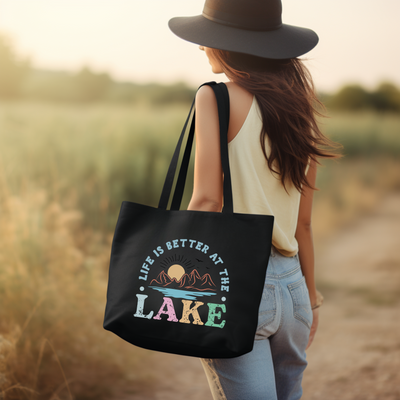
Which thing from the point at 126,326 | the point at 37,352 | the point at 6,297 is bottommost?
the point at 37,352

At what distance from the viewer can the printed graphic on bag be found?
93cm

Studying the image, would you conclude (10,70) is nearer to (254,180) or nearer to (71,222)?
(71,222)

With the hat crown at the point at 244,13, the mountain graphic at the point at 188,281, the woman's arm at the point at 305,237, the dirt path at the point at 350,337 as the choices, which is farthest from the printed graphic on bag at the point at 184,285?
the dirt path at the point at 350,337

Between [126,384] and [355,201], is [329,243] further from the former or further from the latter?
[126,384]

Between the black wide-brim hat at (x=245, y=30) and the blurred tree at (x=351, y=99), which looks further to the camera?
the blurred tree at (x=351, y=99)

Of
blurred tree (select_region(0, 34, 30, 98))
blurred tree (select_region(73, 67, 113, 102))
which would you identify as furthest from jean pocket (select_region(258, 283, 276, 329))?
blurred tree (select_region(73, 67, 113, 102))

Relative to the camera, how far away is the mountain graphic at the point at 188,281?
94 centimetres

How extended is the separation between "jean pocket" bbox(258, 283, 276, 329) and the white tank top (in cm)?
14

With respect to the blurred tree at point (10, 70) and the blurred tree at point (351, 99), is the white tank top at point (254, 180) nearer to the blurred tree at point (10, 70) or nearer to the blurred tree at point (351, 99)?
the blurred tree at point (10, 70)

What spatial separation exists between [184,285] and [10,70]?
7.55 m

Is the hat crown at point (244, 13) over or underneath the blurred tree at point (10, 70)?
over

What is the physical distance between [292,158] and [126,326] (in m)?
0.64

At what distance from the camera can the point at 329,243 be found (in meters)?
5.52

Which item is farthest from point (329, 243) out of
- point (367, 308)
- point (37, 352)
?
point (37, 352)
